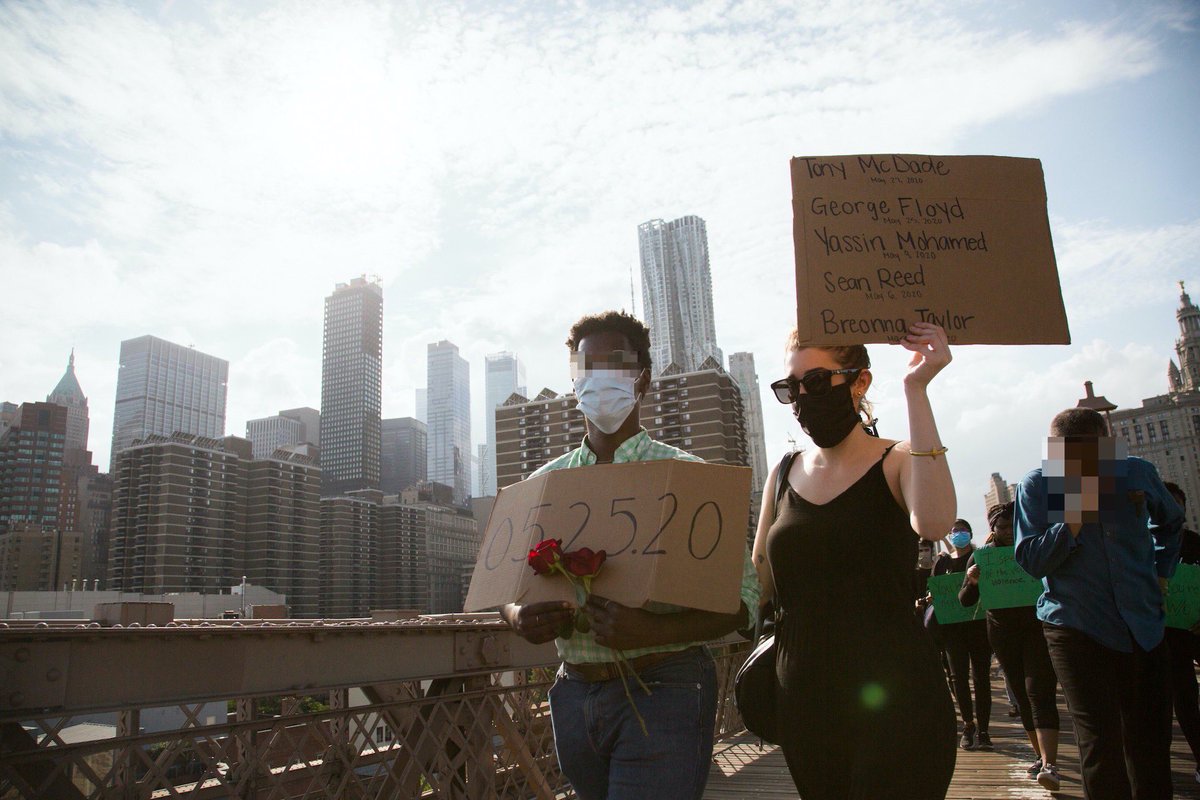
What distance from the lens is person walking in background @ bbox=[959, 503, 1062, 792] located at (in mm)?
5242

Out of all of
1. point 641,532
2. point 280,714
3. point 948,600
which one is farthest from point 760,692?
point 948,600

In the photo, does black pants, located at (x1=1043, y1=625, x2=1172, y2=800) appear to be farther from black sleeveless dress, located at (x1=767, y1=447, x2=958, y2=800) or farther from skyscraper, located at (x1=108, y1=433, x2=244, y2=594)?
skyscraper, located at (x1=108, y1=433, x2=244, y2=594)

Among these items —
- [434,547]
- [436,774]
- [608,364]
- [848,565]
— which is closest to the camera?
[848,565]

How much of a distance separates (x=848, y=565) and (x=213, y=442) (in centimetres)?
13571

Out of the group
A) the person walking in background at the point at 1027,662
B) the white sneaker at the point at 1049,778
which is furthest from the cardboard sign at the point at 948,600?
the white sneaker at the point at 1049,778

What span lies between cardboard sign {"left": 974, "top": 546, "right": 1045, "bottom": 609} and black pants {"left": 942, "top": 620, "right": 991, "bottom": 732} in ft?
5.11

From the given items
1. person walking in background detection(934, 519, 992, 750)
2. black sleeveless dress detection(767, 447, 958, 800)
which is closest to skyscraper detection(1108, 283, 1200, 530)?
person walking in background detection(934, 519, 992, 750)

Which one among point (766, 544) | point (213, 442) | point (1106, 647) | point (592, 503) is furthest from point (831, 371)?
point (213, 442)

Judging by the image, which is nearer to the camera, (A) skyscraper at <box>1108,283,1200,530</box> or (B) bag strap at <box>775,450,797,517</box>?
(B) bag strap at <box>775,450,797,517</box>

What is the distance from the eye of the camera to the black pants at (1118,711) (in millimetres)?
3318

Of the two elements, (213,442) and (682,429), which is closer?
(682,429)

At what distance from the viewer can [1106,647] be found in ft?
11.3

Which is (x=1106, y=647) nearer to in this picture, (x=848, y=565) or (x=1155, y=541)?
(x=1155, y=541)

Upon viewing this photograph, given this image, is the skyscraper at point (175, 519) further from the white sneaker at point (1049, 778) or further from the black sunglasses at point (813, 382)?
the black sunglasses at point (813, 382)
